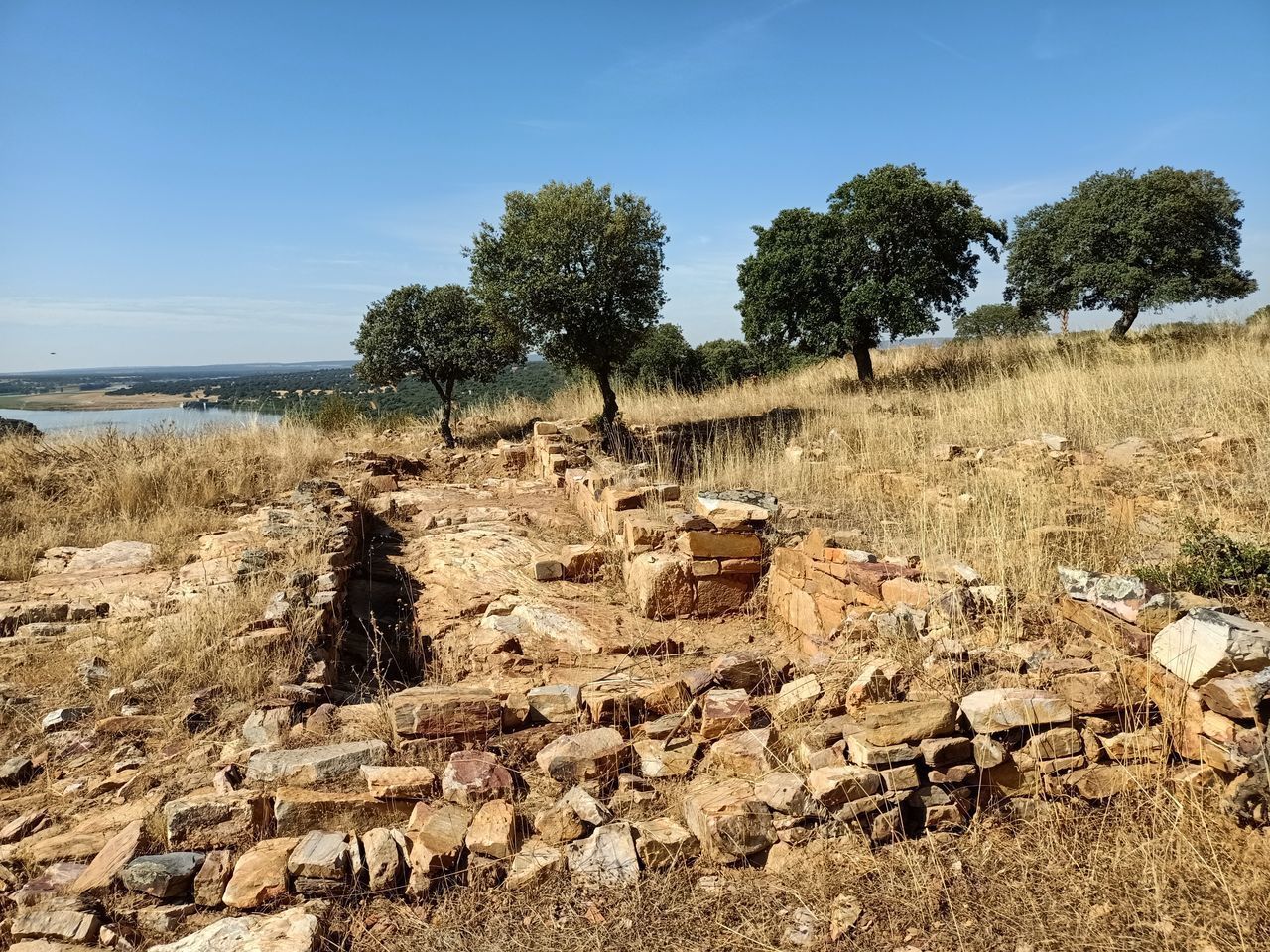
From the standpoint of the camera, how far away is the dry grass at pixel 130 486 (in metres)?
7.80

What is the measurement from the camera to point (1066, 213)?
19219 millimetres

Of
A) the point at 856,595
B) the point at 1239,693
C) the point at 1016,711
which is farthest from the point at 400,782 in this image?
the point at 1239,693

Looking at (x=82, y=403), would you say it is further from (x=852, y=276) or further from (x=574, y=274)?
(x=852, y=276)

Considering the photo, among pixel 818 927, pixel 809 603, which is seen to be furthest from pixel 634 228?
pixel 818 927

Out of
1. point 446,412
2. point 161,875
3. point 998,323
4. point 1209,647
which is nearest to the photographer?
point 161,875

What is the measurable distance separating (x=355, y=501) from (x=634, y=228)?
8.25 meters

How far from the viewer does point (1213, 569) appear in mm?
4254

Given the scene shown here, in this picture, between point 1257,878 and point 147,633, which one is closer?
point 1257,878

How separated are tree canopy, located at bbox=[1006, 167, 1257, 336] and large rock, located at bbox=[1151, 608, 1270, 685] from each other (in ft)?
57.8

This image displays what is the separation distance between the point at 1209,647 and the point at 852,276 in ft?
51.6

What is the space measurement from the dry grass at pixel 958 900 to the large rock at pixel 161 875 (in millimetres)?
708

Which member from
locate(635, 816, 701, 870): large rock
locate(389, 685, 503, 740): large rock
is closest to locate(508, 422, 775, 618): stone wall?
locate(389, 685, 503, 740): large rock

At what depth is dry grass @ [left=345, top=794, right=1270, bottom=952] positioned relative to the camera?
2.57 m

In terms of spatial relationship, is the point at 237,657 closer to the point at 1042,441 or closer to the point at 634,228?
the point at 1042,441
